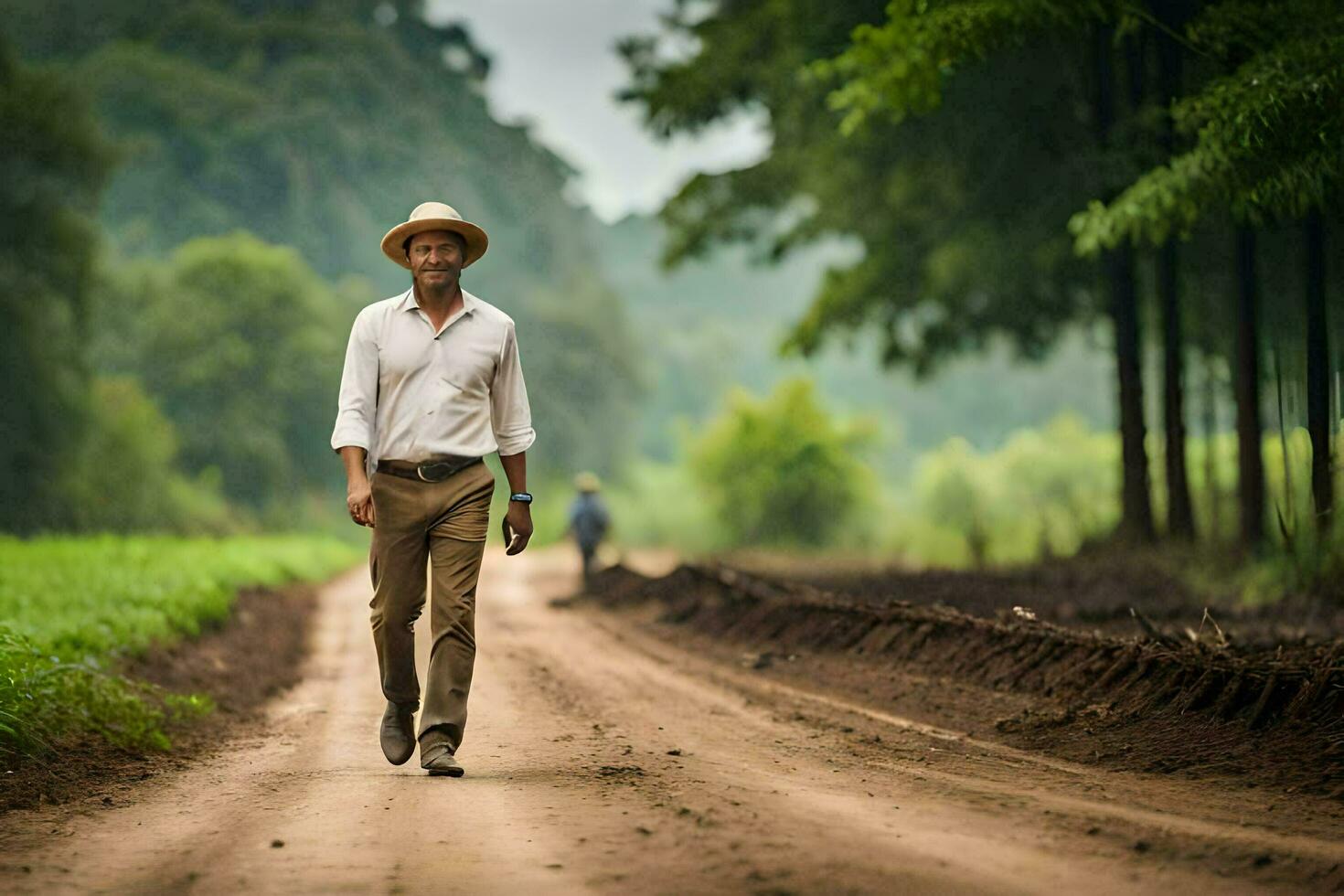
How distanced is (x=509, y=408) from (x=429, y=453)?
50cm

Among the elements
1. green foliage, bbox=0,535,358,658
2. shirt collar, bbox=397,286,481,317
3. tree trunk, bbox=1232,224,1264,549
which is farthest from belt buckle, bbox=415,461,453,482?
tree trunk, bbox=1232,224,1264,549

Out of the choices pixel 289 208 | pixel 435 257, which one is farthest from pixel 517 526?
pixel 289 208

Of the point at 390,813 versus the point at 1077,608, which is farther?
the point at 1077,608

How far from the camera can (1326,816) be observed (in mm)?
5266

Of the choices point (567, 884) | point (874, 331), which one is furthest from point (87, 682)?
point (874, 331)

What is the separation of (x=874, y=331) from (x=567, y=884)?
69.1ft

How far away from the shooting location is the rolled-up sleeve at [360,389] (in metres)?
6.43

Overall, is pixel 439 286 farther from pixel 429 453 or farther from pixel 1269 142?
pixel 1269 142

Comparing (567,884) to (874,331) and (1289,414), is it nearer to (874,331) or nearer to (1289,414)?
(1289,414)

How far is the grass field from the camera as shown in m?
7.57

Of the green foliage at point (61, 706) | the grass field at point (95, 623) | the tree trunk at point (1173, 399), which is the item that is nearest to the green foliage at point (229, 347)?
the grass field at point (95, 623)

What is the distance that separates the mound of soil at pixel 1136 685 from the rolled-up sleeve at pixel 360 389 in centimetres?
376

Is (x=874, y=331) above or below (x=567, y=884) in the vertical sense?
above

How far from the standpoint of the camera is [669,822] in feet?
16.5
